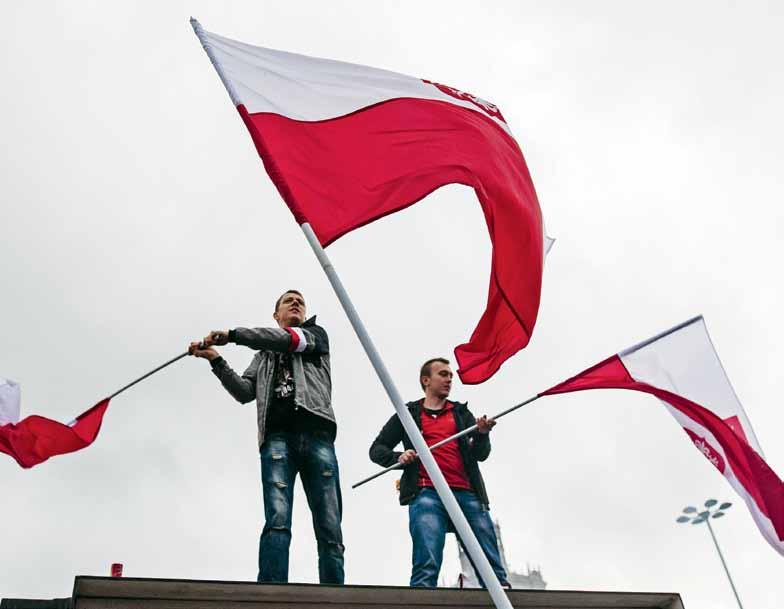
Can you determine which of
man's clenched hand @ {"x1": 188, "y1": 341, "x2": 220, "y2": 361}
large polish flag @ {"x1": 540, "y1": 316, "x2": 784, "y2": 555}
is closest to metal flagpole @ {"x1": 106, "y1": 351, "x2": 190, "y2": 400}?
man's clenched hand @ {"x1": 188, "y1": 341, "x2": 220, "y2": 361}

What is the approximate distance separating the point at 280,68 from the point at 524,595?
3627 mm

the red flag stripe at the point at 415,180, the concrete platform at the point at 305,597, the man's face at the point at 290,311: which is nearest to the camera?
the concrete platform at the point at 305,597

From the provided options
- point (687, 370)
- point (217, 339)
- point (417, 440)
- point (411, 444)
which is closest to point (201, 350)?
point (217, 339)

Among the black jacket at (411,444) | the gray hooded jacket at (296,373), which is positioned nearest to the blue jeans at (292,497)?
the gray hooded jacket at (296,373)

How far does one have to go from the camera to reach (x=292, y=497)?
19.1ft

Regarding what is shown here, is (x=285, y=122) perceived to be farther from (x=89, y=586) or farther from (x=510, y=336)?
(x=89, y=586)

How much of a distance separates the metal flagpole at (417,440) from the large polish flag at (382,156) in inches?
14.8

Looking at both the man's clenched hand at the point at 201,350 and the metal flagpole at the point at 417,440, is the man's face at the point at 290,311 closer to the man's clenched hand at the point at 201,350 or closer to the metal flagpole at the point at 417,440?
the man's clenched hand at the point at 201,350

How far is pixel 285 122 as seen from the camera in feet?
18.1

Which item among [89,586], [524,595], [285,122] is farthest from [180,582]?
[285,122]

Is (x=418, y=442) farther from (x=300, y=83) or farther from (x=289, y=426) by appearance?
(x=300, y=83)

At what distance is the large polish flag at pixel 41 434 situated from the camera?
613cm

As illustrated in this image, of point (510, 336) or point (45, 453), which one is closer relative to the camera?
point (510, 336)

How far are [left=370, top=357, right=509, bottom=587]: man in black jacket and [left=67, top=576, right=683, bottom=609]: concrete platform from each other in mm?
745
